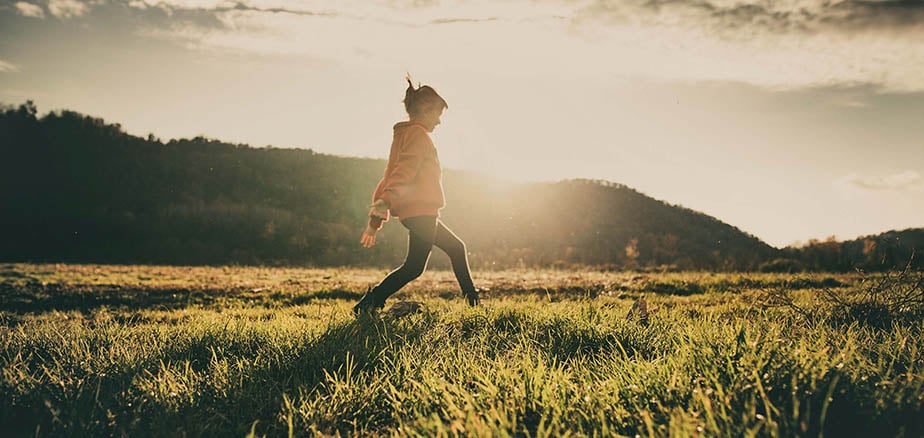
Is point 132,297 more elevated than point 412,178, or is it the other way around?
point 412,178

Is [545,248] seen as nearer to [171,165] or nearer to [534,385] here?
[171,165]

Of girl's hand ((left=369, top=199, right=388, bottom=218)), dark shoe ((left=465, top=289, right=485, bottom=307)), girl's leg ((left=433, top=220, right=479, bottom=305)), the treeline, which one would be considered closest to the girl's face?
girl's hand ((left=369, top=199, right=388, bottom=218))

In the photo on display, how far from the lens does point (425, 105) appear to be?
531 centimetres

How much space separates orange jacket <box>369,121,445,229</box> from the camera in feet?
17.0

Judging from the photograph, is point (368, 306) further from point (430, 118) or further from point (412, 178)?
point (430, 118)

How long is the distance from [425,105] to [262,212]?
2199 cm

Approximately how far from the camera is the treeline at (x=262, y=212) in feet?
67.5

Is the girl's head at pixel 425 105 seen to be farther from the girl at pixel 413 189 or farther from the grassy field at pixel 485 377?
the grassy field at pixel 485 377

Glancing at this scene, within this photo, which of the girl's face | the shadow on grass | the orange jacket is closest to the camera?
the orange jacket

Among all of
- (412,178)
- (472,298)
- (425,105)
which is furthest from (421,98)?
(472,298)

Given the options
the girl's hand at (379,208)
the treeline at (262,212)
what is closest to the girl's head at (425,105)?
the girl's hand at (379,208)

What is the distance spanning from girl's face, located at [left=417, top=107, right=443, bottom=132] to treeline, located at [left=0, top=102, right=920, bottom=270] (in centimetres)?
1133

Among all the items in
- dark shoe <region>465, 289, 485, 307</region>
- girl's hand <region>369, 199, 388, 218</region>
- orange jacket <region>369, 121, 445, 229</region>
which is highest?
orange jacket <region>369, 121, 445, 229</region>

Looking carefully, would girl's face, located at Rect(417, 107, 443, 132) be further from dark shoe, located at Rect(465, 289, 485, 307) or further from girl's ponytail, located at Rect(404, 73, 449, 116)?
dark shoe, located at Rect(465, 289, 485, 307)
